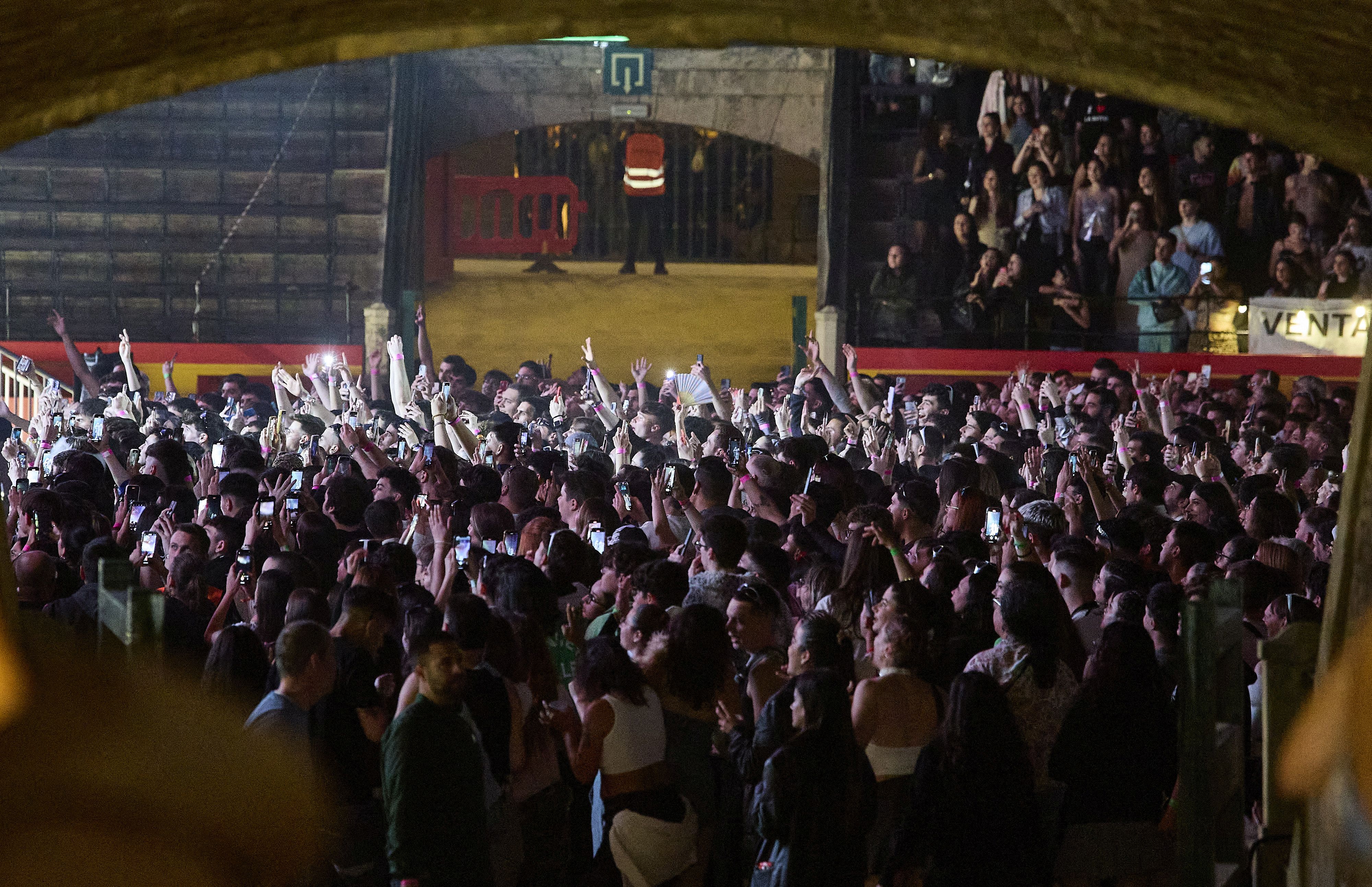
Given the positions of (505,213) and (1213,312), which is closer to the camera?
(1213,312)

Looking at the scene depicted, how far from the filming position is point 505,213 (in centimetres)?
2594

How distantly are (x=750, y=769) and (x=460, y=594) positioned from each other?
1.05 metres

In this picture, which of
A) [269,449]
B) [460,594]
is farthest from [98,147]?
[460,594]

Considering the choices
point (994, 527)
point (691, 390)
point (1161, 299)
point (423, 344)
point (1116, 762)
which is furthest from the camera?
point (1161, 299)

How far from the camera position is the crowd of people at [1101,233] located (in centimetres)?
1886

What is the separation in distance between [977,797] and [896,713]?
475mm

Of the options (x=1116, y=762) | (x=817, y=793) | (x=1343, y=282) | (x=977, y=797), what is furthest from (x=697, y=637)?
(x=1343, y=282)

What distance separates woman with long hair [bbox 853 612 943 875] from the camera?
17.1 feet

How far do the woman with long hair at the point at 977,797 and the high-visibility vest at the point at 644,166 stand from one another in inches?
814

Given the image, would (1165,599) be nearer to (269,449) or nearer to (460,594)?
(460,594)

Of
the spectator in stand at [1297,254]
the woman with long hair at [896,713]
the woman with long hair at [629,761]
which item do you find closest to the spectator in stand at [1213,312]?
the spectator in stand at [1297,254]

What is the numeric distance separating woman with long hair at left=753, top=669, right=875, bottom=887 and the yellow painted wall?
17068mm

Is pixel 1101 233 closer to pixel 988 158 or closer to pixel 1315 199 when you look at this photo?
pixel 988 158

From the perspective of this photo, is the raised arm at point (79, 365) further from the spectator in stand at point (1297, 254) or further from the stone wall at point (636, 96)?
the spectator in stand at point (1297, 254)
